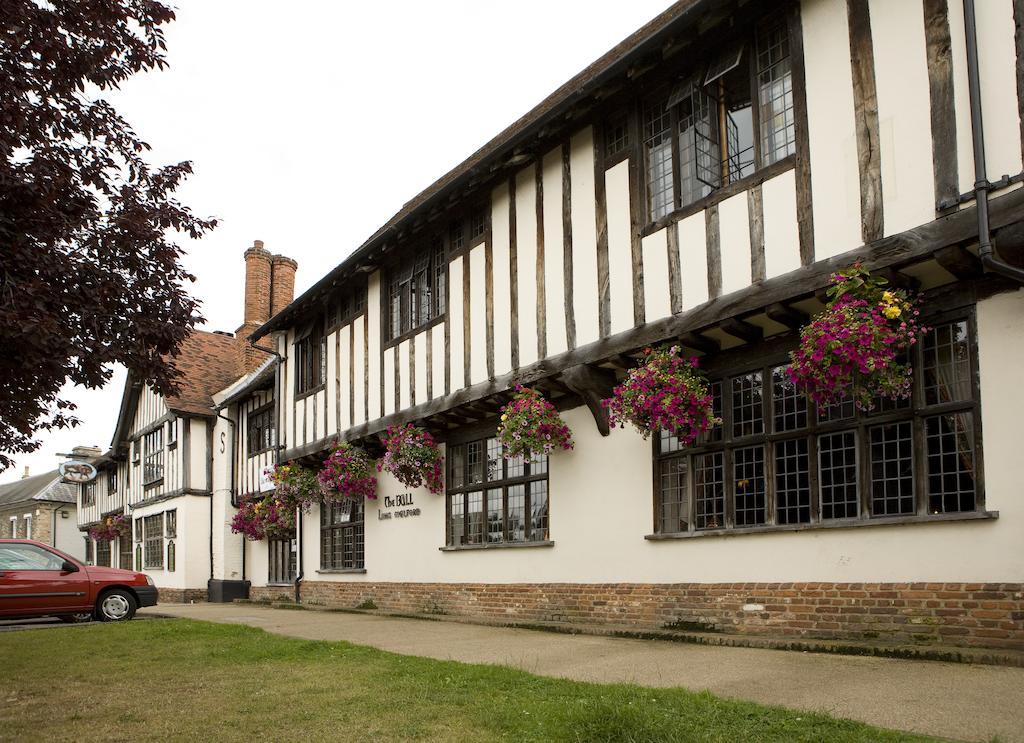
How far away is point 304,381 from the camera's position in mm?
19250

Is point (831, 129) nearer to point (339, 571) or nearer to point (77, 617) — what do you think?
point (339, 571)

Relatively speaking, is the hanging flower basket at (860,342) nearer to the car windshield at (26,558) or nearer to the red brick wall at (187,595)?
the car windshield at (26,558)

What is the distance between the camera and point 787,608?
8789mm

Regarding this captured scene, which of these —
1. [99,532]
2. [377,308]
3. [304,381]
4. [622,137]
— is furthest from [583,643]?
[99,532]

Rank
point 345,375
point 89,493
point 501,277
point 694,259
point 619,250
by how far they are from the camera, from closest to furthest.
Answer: point 694,259 → point 619,250 → point 501,277 → point 345,375 → point 89,493

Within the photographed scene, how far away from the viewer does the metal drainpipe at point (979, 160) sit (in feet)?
23.0

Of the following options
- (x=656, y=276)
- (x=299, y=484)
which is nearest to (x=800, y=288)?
(x=656, y=276)

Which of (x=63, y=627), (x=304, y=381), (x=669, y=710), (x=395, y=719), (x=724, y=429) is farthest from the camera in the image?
(x=304, y=381)

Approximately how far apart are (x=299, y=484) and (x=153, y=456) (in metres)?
13.8

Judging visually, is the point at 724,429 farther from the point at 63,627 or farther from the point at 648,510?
the point at 63,627

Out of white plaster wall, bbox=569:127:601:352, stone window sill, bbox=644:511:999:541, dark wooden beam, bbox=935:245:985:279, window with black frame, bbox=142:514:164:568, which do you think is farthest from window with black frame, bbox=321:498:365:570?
dark wooden beam, bbox=935:245:985:279

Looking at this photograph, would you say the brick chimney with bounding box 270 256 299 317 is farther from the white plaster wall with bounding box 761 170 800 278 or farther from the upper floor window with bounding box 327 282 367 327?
the white plaster wall with bounding box 761 170 800 278

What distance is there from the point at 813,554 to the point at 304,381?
12890 millimetres

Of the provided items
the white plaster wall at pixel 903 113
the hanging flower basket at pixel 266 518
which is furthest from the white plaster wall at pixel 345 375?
the white plaster wall at pixel 903 113
